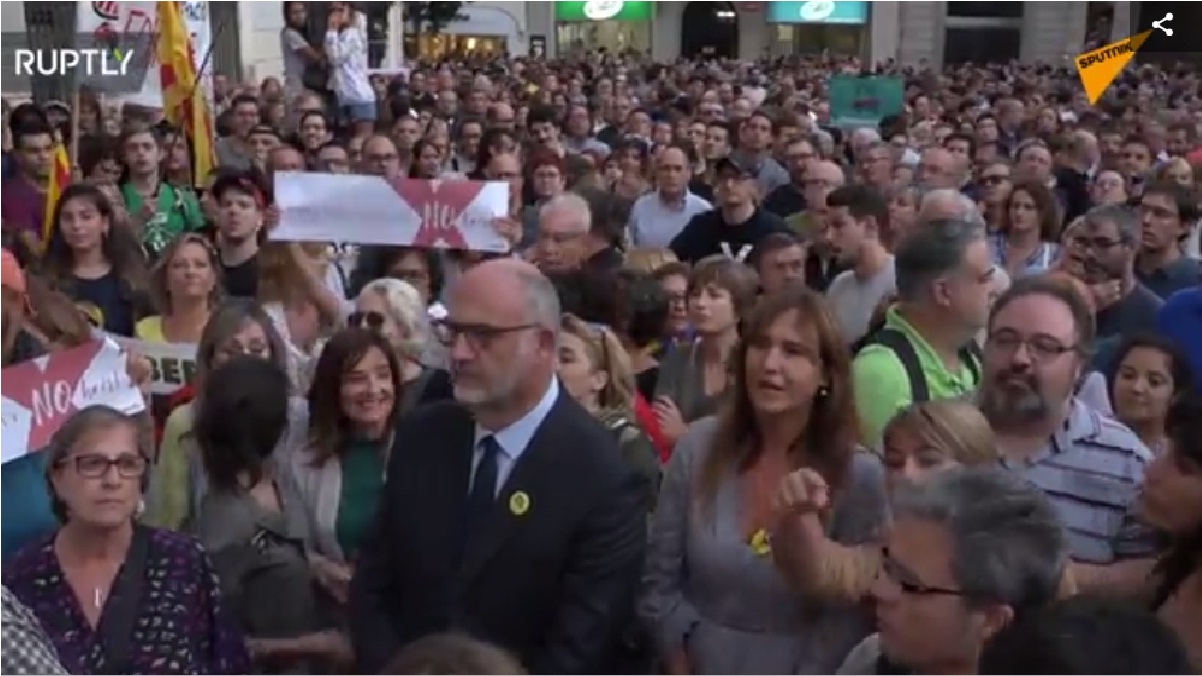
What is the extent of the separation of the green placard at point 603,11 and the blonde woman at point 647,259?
26.5 metres

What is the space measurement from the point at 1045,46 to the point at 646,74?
22309 millimetres

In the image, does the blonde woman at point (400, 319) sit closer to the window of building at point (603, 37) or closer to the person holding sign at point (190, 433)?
the person holding sign at point (190, 433)

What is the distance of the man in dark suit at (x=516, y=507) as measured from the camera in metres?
3.20

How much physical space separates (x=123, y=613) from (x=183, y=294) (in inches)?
96.5

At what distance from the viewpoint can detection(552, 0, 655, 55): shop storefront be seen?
115ft

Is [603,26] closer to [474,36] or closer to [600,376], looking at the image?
[474,36]

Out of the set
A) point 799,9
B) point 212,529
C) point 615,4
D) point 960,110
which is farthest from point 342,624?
point 799,9

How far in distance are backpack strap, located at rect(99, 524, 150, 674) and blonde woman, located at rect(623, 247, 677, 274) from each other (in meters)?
3.07

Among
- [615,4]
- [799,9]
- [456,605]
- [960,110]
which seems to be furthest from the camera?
[799,9]

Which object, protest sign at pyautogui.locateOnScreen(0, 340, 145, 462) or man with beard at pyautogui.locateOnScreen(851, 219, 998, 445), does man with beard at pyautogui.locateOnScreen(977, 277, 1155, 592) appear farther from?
protest sign at pyautogui.locateOnScreen(0, 340, 145, 462)

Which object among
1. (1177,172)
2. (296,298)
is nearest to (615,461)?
(296,298)

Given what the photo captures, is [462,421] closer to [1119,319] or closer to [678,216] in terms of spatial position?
[1119,319]

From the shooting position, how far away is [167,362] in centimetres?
527

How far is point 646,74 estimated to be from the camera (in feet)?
79.9
